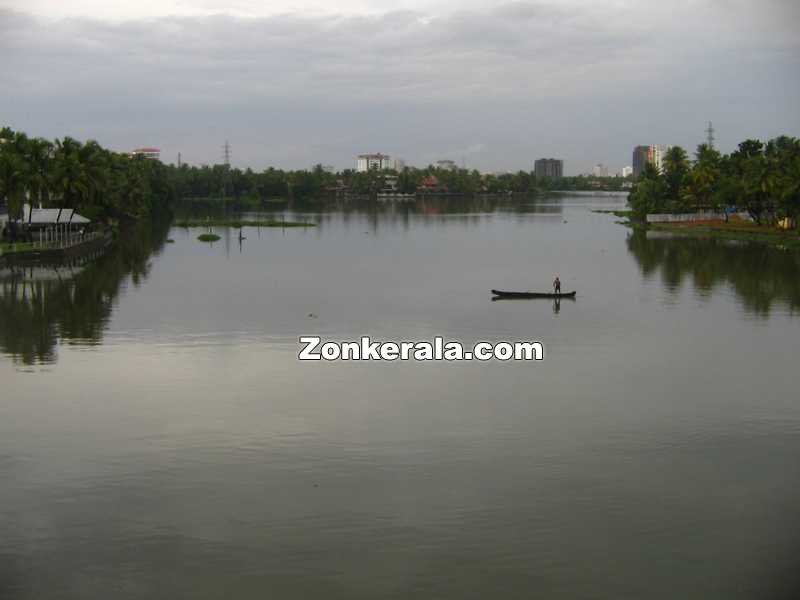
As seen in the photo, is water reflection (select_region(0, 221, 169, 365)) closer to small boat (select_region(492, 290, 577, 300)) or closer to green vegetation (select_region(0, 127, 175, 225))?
green vegetation (select_region(0, 127, 175, 225))

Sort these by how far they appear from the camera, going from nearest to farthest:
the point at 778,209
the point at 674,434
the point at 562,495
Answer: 1. the point at 562,495
2. the point at 674,434
3. the point at 778,209

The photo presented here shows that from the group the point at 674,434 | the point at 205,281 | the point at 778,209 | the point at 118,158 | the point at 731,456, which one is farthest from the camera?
the point at 118,158

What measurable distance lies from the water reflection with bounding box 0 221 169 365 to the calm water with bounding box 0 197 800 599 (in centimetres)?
40

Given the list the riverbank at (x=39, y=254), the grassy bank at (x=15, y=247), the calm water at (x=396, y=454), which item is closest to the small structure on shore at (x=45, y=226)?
the grassy bank at (x=15, y=247)

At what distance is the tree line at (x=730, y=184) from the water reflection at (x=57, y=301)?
8716 cm

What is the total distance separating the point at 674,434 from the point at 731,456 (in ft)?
9.64

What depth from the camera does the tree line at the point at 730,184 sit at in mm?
130000

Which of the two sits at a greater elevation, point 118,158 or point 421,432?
point 118,158

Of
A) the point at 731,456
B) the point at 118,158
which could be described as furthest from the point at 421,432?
the point at 118,158

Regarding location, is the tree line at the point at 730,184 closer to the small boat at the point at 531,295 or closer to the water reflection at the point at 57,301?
the small boat at the point at 531,295

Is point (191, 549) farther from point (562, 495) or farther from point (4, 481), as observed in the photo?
point (562, 495)

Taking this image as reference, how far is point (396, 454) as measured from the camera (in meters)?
33.1

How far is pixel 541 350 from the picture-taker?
51406mm

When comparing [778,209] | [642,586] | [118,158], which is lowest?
[642,586]
